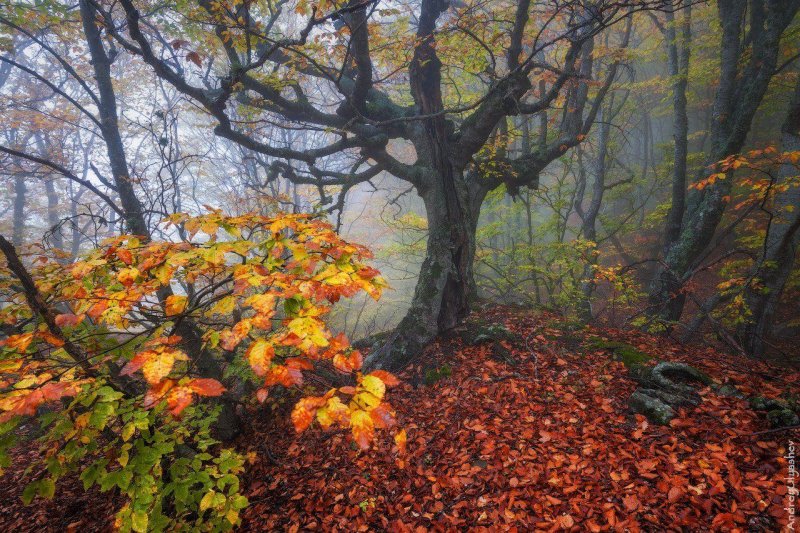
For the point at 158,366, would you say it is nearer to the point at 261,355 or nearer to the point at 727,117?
the point at 261,355

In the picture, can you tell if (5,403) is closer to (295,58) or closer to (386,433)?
(386,433)

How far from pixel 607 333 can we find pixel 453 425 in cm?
358

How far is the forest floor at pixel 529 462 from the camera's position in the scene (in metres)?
2.62

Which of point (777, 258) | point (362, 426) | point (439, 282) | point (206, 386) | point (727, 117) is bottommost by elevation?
point (777, 258)

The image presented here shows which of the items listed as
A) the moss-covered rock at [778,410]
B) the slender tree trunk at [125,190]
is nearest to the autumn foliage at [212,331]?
the slender tree trunk at [125,190]

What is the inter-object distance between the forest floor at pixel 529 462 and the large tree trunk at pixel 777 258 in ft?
9.07

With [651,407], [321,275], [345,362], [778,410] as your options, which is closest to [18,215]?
[321,275]

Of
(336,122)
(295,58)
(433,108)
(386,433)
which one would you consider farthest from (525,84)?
(386,433)

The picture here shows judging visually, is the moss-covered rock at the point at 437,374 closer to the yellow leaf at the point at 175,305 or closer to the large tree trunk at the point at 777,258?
the yellow leaf at the point at 175,305

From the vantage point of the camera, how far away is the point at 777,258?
6090mm

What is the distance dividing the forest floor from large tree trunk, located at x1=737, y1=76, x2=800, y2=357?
2.76 m

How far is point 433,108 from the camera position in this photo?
251 inches

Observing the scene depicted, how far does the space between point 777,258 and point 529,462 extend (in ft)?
22.7

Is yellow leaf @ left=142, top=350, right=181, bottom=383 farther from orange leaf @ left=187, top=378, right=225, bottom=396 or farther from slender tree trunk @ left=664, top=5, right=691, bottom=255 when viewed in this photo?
slender tree trunk @ left=664, top=5, right=691, bottom=255
